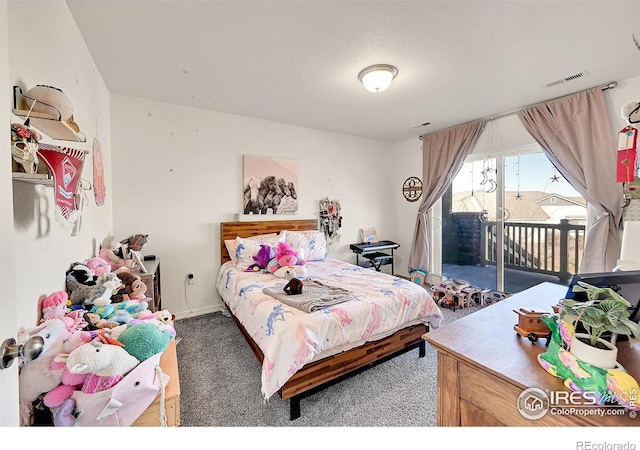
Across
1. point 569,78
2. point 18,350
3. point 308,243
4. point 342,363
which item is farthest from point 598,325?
point 308,243

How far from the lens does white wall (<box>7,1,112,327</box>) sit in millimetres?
1028

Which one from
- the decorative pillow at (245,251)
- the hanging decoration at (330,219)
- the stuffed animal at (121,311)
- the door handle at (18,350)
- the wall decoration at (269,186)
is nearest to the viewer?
the door handle at (18,350)

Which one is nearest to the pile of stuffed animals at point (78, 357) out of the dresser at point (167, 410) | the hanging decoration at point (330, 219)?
the dresser at point (167, 410)

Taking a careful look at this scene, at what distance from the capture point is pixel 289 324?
1660 millimetres

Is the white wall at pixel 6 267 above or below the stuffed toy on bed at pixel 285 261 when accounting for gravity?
above

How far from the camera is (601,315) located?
2.50ft

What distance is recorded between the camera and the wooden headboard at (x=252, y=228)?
3344mm

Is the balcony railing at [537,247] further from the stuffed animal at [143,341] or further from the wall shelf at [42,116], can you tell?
the wall shelf at [42,116]

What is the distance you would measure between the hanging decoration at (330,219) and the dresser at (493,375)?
3.04 metres

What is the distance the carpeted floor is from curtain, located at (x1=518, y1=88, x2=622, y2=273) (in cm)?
210

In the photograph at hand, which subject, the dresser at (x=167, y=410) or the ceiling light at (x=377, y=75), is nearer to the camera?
the dresser at (x=167, y=410)

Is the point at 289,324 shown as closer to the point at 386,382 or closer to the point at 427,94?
the point at 386,382
